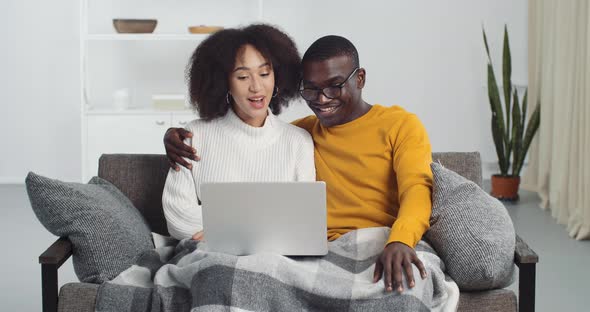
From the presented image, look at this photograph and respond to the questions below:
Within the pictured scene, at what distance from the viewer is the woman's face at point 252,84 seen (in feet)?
8.43

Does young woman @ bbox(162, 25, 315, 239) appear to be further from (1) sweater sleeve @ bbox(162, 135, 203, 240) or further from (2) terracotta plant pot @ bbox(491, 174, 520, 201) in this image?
(2) terracotta plant pot @ bbox(491, 174, 520, 201)

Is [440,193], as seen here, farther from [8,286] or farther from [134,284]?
[8,286]

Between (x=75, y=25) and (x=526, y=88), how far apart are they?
2.98 metres

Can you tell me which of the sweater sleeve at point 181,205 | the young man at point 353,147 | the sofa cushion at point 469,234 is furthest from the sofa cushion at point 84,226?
the sofa cushion at point 469,234

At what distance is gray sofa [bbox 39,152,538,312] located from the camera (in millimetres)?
2211

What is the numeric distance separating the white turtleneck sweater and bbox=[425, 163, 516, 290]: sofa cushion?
41 centimetres

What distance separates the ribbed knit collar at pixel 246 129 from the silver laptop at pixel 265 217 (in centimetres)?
43

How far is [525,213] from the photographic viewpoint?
5.10 meters

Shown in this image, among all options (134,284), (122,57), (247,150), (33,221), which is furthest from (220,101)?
(122,57)

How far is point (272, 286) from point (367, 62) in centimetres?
412

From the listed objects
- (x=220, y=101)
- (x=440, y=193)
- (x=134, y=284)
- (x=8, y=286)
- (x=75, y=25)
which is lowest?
(x=8, y=286)

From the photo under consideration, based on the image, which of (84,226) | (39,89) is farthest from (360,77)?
(39,89)

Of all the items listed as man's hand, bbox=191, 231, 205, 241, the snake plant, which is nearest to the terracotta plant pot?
the snake plant

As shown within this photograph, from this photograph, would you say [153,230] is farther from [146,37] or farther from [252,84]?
[146,37]
